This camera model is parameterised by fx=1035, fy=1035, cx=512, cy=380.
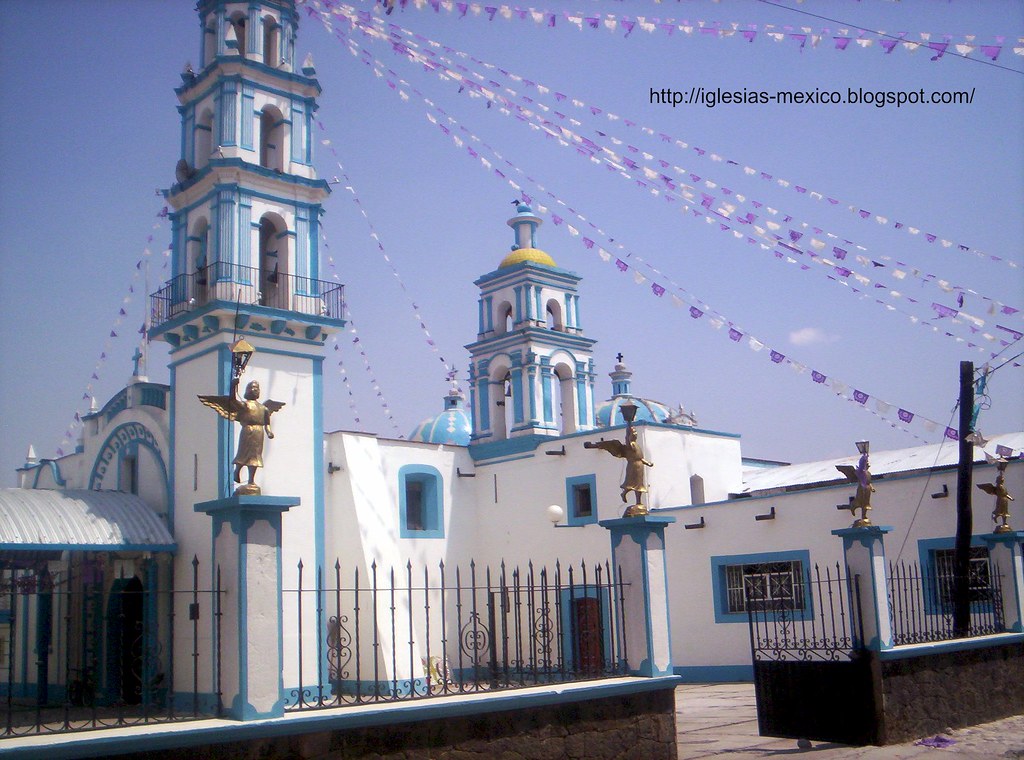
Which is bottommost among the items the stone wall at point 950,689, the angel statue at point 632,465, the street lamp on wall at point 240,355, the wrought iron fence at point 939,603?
the stone wall at point 950,689

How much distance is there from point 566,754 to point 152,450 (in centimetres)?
1394

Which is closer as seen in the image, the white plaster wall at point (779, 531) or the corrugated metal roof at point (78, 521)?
the corrugated metal roof at point (78, 521)

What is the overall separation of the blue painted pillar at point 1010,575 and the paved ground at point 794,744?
4.92 feet

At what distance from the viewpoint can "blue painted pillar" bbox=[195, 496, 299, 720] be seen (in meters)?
7.36

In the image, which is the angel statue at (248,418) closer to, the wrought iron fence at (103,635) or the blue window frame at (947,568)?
the wrought iron fence at (103,635)

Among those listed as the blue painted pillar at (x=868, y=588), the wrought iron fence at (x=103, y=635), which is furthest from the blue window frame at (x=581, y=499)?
the blue painted pillar at (x=868, y=588)

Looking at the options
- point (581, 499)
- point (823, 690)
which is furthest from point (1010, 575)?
point (581, 499)

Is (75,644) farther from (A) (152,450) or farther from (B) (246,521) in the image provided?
(B) (246,521)

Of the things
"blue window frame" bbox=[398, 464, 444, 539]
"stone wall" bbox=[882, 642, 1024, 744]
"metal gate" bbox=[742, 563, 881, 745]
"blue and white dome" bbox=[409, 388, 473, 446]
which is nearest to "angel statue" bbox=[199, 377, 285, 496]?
"metal gate" bbox=[742, 563, 881, 745]

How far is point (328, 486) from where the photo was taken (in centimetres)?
2275

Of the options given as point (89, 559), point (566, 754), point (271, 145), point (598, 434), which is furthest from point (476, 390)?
point (566, 754)

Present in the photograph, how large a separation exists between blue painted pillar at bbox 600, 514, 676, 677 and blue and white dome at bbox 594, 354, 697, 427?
17611 millimetres

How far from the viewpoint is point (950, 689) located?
12.9 metres

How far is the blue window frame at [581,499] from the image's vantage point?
78.9 ft
